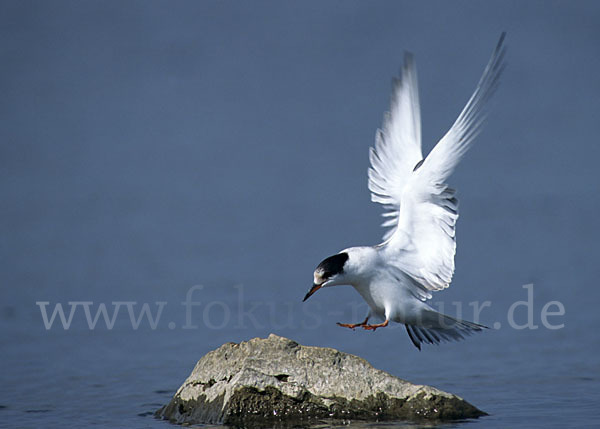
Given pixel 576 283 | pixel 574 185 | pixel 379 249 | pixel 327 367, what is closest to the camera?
pixel 327 367

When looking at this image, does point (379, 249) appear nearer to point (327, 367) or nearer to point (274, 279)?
point (327, 367)

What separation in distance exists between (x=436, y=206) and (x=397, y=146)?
110cm

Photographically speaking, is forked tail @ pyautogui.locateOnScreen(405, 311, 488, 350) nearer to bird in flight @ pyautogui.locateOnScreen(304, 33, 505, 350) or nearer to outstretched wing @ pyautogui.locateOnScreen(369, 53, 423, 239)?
bird in flight @ pyautogui.locateOnScreen(304, 33, 505, 350)

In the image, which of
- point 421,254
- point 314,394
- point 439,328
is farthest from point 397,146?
point 314,394

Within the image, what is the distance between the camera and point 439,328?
25.6 ft

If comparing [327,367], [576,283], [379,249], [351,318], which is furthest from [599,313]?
[327,367]

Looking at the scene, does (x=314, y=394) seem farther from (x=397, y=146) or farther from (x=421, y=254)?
(x=397, y=146)

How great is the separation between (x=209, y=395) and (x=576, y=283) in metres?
6.30

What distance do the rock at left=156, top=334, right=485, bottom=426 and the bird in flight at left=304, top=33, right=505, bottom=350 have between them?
59cm

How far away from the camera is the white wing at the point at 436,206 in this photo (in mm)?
7512

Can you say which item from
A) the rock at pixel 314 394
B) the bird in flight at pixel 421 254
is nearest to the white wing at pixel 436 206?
the bird in flight at pixel 421 254

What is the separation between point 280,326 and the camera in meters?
10.4

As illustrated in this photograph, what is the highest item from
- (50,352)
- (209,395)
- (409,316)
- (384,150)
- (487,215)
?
(487,215)

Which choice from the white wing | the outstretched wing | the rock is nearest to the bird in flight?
the white wing
